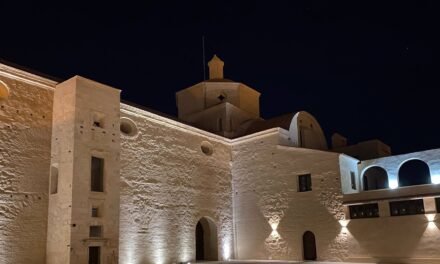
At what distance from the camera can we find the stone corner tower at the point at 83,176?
43.8ft

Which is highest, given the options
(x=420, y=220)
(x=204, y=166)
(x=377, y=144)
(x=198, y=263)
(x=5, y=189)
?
(x=377, y=144)

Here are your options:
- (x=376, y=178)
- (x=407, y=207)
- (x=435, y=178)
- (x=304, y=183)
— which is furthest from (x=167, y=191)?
(x=376, y=178)

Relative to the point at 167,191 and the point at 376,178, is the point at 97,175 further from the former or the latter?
the point at 376,178

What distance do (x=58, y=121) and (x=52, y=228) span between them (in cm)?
370

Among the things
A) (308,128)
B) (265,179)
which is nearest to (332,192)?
(265,179)

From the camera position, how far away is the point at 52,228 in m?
13.7

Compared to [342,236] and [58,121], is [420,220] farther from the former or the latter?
[58,121]

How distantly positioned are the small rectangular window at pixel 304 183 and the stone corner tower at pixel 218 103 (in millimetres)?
5038

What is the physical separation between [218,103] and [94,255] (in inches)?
505

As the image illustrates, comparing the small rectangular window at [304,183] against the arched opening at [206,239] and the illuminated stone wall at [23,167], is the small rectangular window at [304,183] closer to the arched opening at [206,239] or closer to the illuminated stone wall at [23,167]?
the arched opening at [206,239]

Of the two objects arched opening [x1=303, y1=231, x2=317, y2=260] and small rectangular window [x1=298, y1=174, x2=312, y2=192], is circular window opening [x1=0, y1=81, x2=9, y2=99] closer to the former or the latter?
small rectangular window [x1=298, y1=174, x2=312, y2=192]

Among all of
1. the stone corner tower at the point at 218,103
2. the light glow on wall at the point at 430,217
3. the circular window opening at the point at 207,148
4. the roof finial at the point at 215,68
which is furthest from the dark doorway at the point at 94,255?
the roof finial at the point at 215,68

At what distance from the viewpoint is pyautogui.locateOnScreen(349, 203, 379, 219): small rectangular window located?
17.0m

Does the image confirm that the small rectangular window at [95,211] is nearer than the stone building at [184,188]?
No
